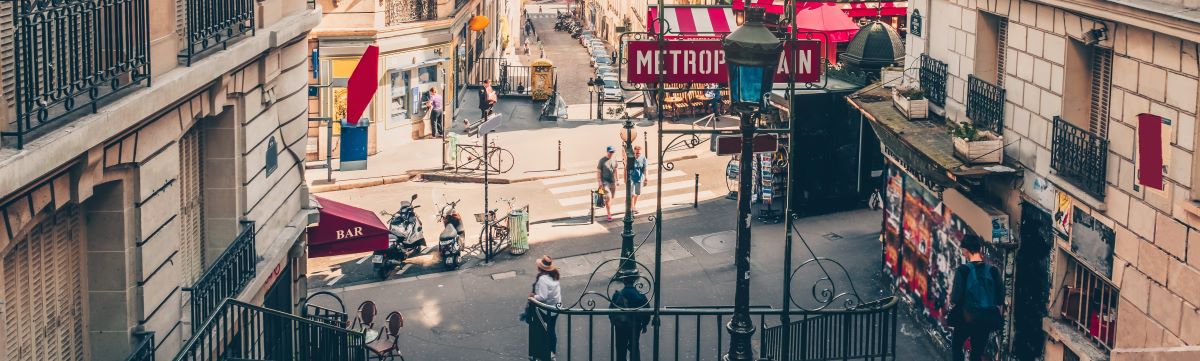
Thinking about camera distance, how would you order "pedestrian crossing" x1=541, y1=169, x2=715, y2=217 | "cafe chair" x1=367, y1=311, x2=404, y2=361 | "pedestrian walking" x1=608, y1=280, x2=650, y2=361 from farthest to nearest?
"pedestrian crossing" x1=541, y1=169, x2=715, y2=217, "cafe chair" x1=367, y1=311, x2=404, y2=361, "pedestrian walking" x1=608, y1=280, x2=650, y2=361

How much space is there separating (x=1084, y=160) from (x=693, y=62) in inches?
167

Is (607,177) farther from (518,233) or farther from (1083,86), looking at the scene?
(1083,86)

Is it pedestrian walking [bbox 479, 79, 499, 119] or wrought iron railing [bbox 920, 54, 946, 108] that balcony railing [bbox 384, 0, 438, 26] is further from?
wrought iron railing [bbox 920, 54, 946, 108]

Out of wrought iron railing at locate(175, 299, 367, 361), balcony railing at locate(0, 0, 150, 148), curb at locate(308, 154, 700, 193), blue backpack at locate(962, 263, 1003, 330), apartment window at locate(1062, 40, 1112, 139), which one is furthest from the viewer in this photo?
curb at locate(308, 154, 700, 193)

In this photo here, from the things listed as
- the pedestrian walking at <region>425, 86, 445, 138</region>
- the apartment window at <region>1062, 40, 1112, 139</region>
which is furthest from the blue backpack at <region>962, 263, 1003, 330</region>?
the pedestrian walking at <region>425, 86, 445, 138</region>

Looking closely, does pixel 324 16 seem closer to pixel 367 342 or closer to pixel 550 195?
pixel 550 195

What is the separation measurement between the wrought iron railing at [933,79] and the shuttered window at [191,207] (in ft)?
32.8

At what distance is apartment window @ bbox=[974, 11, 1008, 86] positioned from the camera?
59.8 feet

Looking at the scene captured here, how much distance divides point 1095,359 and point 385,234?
9.99 meters

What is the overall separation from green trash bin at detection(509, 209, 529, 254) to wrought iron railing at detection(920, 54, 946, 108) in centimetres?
807

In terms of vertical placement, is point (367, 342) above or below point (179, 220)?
below

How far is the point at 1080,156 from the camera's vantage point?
1532 centimetres

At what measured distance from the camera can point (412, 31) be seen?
38.1m

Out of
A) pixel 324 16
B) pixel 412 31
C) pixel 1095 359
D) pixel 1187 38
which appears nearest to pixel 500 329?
pixel 1095 359
